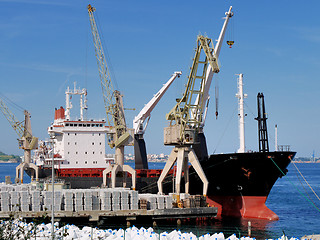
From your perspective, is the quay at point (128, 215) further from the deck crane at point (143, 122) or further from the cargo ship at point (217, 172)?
the deck crane at point (143, 122)

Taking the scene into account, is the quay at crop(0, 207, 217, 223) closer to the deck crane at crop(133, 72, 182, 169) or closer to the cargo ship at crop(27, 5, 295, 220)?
the cargo ship at crop(27, 5, 295, 220)

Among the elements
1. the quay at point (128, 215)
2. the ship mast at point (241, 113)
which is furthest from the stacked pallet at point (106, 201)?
the ship mast at point (241, 113)

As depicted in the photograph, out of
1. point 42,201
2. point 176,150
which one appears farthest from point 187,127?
point 42,201

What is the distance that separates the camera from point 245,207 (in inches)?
1773

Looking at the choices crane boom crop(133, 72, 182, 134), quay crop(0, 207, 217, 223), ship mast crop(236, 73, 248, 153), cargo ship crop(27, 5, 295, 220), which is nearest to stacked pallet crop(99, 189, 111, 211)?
quay crop(0, 207, 217, 223)

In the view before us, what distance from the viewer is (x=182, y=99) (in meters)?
44.3

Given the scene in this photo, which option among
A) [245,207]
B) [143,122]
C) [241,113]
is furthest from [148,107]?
[245,207]

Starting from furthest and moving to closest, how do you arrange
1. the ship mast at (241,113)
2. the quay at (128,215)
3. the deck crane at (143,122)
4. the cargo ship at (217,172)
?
the deck crane at (143,122)
the ship mast at (241,113)
the cargo ship at (217,172)
the quay at (128,215)

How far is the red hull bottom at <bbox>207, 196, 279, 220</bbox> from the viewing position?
145 feet

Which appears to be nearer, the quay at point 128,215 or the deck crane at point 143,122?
the quay at point 128,215

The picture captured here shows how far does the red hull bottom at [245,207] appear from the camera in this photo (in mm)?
44344

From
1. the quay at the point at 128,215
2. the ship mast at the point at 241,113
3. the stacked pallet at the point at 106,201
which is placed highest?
the ship mast at the point at 241,113

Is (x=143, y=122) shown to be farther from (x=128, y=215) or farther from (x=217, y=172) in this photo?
(x=128, y=215)

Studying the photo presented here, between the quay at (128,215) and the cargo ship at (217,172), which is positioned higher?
the cargo ship at (217,172)
